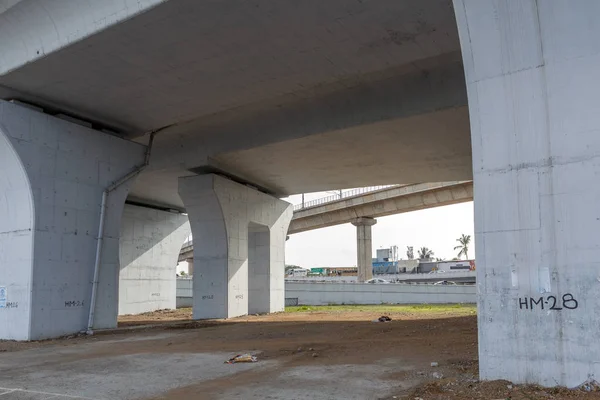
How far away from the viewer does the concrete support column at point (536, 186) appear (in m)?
7.59

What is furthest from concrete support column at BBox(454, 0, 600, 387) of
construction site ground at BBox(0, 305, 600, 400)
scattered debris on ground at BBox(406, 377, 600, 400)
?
construction site ground at BBox(0, 305, 600, 400)

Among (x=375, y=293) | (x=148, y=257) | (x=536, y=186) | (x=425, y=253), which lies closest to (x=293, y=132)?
(x=536, y=186)

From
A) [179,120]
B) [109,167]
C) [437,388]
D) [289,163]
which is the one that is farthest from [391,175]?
[437,388]

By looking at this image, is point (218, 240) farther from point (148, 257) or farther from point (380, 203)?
point (380, 203)

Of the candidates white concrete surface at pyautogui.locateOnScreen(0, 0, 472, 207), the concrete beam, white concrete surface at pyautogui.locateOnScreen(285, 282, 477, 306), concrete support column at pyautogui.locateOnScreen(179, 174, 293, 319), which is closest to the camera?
white concrete surface at pyautogui.locateOnScreen(0, 0, 472, 207)

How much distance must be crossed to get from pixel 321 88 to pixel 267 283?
53.1 feet

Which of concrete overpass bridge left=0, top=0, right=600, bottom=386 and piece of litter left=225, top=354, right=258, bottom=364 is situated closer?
concrete overpass bridge left=0, top=0, right=600, bottom=386

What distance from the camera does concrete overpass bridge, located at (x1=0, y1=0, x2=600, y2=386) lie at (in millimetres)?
7871

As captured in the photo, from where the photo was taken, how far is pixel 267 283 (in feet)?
107

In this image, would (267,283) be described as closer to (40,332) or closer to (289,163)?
(289,163)

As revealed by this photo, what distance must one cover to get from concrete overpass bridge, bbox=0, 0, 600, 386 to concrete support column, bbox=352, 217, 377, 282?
28.5 m

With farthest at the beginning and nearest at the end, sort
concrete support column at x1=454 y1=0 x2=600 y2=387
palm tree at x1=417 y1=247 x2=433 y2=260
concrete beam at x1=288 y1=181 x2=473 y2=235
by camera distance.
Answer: palm tree at x1=417 y1=247 x2=433 y2=260 < concrete beam at x1=288 y1=181 x2=473 y2=235 < concrete support column at x1=454 y1=0 x2=600 y2=387

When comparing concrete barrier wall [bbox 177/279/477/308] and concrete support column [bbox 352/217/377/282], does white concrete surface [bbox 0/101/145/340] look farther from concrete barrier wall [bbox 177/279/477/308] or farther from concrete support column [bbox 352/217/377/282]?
concrete support column [bbox 352/217/377/282]

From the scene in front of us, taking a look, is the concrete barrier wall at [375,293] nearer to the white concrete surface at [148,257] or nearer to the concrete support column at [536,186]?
the white concrete surface at [148,257]
